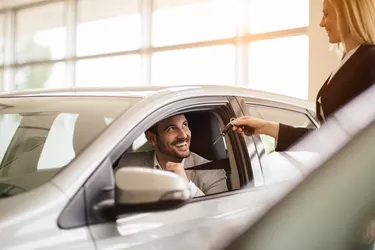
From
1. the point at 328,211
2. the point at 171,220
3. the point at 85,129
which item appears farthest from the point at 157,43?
the point at 328,211

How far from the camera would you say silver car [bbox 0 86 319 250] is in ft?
3.80

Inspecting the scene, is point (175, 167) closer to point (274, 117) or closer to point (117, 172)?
point (274, 117)

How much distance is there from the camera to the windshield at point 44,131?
1.33 metres

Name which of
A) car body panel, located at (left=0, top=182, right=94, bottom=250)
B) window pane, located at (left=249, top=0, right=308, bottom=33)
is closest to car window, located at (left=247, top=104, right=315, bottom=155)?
car body panel, located at (left=0, top=182, right=94, bottom=250)

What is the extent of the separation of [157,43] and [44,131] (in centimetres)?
525

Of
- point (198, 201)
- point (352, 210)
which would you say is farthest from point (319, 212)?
point (198, 201)

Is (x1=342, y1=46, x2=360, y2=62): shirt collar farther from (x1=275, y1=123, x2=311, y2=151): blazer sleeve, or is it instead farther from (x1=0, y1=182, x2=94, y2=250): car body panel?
(x1=0, y1=182, x2=94, y2=250): car body panel

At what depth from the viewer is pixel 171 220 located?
1.35 meters

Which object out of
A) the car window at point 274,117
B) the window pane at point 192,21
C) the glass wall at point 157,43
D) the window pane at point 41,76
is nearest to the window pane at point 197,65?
the glass wall at point 157,43

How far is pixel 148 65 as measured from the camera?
22.3ft

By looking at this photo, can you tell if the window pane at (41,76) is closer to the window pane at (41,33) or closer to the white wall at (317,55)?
the window pane at (41,33)

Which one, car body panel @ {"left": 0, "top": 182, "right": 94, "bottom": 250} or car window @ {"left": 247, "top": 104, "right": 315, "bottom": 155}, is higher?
car window @ {"left": 247, "top": 104, "right": 315, "bottom": 155}

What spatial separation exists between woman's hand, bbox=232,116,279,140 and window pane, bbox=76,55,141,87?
5.21 m

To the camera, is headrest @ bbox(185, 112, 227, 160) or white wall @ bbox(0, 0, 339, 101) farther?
white wall @ bbox(0, 0, 339, 101)
